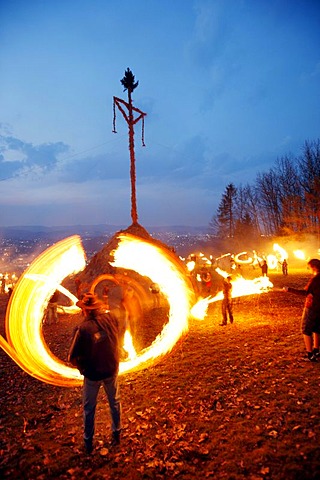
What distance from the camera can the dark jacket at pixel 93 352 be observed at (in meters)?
5.12

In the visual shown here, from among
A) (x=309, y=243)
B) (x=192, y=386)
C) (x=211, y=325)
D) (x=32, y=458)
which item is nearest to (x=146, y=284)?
(x=211, y=325)

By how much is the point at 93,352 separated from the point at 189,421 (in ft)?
8.19

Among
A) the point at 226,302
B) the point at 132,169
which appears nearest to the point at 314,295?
the point at 226,302

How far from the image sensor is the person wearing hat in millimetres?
5133

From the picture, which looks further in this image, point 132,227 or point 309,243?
point 309,243

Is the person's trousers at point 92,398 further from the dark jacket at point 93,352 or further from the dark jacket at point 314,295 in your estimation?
the dark jacket at point 314,295

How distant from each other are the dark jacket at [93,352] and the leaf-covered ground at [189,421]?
141cm

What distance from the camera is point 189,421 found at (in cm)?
611

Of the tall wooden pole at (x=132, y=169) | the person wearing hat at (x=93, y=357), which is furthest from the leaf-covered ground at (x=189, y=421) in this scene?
the tall wooden pole at (x=132, y=169)

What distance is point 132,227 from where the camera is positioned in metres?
20.6

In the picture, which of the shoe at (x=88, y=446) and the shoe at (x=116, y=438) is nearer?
the shoe at (x=88, y=446)

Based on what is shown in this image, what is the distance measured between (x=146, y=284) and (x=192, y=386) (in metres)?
12.8

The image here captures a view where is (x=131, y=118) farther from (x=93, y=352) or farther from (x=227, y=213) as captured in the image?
(x=227, y=213)

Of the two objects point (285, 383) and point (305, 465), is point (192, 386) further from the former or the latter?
point (305, 465)
